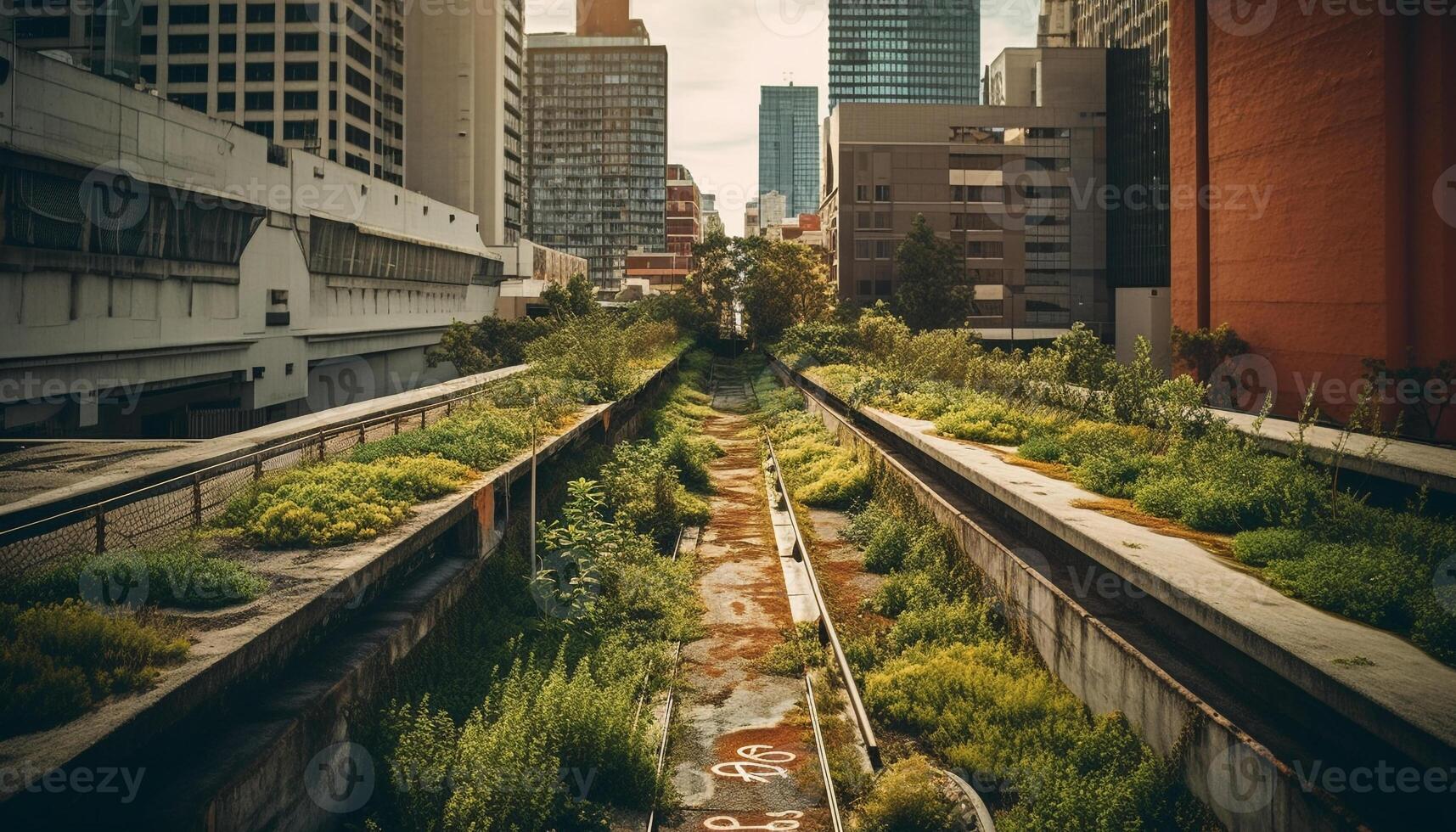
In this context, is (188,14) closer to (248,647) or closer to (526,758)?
(248,647)

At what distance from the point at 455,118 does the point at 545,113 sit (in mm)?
81126

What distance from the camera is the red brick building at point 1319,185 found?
63.3 ft

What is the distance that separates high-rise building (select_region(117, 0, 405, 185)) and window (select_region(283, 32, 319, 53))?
0.06m

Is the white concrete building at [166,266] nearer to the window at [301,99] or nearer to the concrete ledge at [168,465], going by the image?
the concrete ledge at [168,465]

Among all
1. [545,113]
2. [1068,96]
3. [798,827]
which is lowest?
[798,827]

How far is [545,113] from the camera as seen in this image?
142875 millimetres

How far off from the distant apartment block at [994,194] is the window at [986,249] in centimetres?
10

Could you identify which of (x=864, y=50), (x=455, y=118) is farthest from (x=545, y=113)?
(x=455, y=118)

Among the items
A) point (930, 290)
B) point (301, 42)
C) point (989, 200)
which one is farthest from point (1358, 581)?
point (989, 200)

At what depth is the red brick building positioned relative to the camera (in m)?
19.3

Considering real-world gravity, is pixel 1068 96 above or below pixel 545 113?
below

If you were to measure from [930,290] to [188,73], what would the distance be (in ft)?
173

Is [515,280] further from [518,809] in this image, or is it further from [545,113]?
[545,113]

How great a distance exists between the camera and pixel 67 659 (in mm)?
5445
